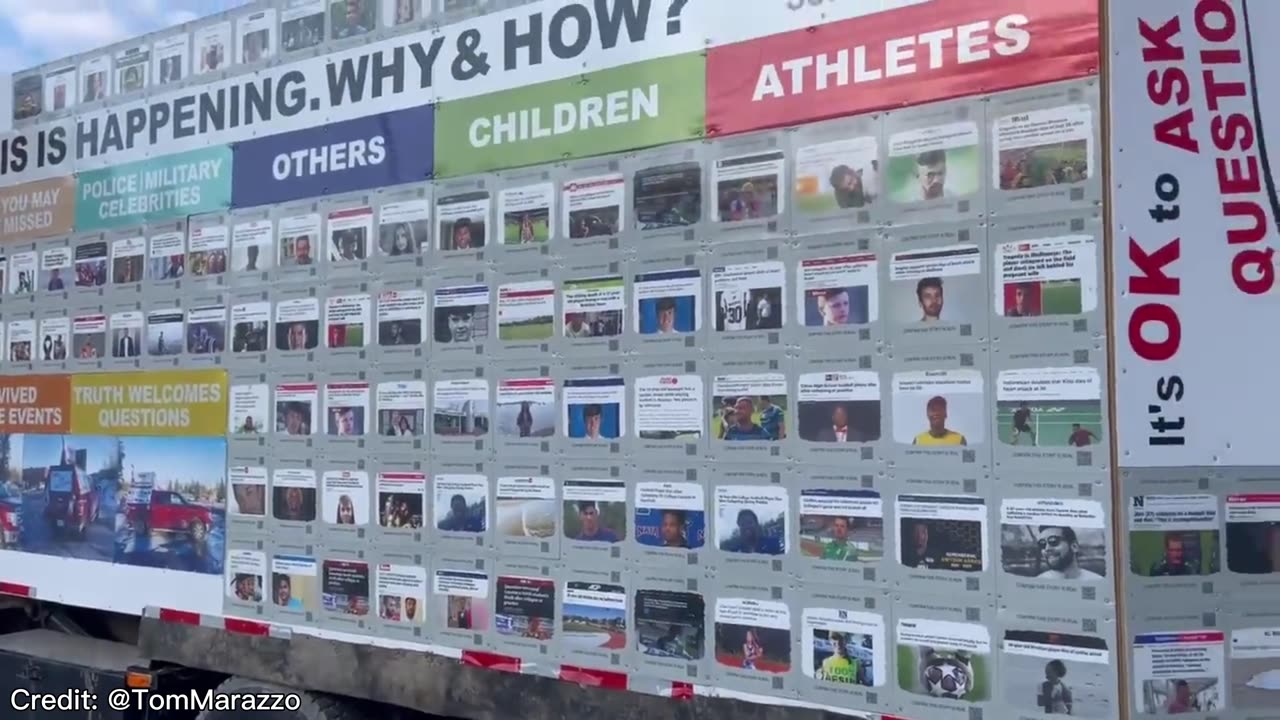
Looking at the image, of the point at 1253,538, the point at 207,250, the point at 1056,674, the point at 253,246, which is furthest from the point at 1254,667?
the point at 207,250

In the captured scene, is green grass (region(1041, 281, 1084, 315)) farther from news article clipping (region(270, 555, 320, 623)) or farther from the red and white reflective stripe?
the red and white reflective stripe

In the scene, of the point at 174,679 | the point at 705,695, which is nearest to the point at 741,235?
the point at 705,695

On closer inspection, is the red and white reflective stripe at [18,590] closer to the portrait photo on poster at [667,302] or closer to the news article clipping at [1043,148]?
the portrait photo on poster at [667,302]

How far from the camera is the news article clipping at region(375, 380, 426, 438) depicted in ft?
15.5

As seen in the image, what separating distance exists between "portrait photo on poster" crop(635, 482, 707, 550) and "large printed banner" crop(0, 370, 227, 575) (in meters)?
2.29

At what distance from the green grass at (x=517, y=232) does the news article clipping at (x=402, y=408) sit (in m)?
0.68

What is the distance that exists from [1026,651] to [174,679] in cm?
416

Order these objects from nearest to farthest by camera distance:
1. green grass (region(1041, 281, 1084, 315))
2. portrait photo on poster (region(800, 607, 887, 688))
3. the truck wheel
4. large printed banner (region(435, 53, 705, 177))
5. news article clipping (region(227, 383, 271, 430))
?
green grass (region(1041, 281, 1084, 315)), portrait photo on poster (region(800, 607, 887, 688)), large printed banner (region(435, 53, 705, 177)), the truck wheel, news article clipping (region(227, 383, 271, 430))

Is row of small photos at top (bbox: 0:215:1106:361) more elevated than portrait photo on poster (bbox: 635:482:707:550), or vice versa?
row of small photos at top (bbox: 0:215:1106:361)

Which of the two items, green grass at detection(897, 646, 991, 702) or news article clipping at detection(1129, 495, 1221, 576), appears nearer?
news article clipping at detection(1129, 495, 1221, 576)

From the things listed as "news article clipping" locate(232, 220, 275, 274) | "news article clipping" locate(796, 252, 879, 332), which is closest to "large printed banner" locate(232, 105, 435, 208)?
"news article clipping" locate(232, 220, 275, 274)

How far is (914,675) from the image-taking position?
139 inches

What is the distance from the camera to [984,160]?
350 centimetres

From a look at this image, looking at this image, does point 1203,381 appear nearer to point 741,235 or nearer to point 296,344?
point 741,235
